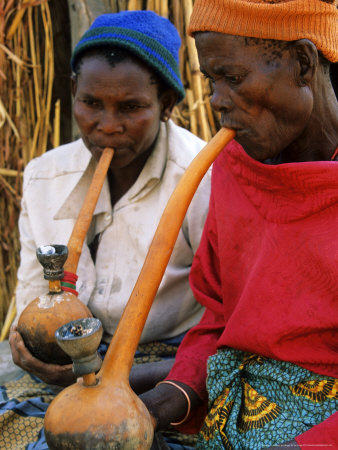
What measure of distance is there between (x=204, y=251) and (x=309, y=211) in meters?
0.40

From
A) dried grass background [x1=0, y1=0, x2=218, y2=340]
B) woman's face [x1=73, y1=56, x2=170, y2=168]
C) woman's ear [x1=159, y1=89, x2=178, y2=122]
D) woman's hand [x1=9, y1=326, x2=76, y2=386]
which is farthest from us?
dried grass background [x1=0, y1=0, x2=218, y2=340]

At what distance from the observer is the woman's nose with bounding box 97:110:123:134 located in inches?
68.3

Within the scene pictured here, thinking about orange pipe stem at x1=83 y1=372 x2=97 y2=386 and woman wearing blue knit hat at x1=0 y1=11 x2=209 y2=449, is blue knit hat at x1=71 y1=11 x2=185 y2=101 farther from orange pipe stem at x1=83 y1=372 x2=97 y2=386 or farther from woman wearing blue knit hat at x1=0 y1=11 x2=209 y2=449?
orange pipe stem at x1=83 y1=372 x2=97 y2=386

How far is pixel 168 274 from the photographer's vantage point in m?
1.82

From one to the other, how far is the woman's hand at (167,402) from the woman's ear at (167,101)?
0.95 meters

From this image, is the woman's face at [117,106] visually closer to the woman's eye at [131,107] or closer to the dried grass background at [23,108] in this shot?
the woman's eye at [131,107]

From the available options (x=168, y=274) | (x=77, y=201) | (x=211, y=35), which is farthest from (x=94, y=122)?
(x=211, y=35)

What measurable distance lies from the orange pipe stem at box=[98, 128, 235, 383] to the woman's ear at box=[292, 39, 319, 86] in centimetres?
18

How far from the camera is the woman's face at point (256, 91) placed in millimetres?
1156

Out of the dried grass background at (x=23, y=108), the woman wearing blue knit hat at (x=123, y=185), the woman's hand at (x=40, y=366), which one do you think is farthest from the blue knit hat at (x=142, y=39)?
the woman's hand at (x=40, y=366)

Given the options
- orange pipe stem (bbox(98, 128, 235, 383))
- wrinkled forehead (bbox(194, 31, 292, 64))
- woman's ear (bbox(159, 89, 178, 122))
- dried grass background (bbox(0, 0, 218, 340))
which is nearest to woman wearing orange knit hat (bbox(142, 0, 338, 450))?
wrinkled forehead (bbox(194, 31, 292, 64))

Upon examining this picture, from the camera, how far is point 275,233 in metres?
1.26

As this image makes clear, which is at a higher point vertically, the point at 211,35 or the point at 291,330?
the point at 211,35

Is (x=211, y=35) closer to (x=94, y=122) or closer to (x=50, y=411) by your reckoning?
(x=94, y=122)
